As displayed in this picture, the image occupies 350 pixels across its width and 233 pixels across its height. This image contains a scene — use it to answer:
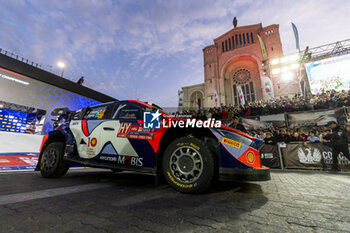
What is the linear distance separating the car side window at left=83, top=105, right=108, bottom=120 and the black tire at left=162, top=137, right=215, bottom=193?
1.83 m

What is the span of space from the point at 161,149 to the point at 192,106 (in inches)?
1368

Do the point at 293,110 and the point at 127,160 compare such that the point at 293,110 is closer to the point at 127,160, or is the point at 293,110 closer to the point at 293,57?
the point at 127,160

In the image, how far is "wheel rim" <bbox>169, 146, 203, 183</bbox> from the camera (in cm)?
214

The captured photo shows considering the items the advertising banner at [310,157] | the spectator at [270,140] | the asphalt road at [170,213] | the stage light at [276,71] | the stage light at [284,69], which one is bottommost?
the asphalt road at [170,213]

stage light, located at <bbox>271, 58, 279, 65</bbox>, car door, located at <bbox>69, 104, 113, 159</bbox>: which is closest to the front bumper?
car door, located at <bbox>69, 104, 113, 159</bbox>

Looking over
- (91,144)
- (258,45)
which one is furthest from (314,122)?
(258,45)

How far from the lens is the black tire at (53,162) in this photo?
339 cm

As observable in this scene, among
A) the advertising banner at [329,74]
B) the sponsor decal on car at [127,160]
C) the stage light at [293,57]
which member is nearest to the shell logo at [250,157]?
the sponsor decal on car at [127,160]

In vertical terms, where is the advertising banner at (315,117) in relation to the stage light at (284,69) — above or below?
below

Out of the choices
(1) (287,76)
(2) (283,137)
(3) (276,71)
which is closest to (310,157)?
(2) (283,137)

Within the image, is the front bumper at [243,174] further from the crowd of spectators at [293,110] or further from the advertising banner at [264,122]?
the advertising banner at [264,122]

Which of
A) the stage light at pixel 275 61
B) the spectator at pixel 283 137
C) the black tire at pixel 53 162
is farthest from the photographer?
the stage light at pixel 275 61

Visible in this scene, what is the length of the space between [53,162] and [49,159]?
0.59ft

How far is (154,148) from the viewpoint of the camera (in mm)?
2461
